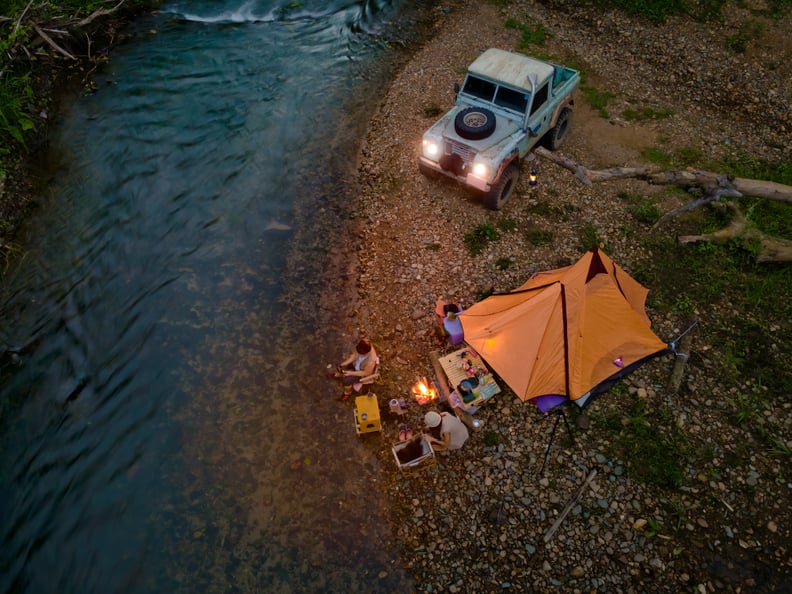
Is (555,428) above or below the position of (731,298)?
below

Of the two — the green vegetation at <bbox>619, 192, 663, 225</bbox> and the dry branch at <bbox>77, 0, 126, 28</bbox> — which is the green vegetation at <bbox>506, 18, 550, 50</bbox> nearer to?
the green vegetation at <bbox>619, 192, 663, 225</bbox>

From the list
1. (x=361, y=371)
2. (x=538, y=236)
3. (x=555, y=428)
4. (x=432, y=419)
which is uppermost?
(x=538, y=236)

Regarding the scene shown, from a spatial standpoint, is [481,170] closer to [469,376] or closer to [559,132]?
[559,132]

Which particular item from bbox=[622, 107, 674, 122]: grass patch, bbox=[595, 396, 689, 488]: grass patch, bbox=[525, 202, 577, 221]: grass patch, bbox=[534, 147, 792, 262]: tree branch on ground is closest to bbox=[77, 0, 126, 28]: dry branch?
bbox=[534, 147, 792, 262]: tree branch on ground

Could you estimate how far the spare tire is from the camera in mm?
11656

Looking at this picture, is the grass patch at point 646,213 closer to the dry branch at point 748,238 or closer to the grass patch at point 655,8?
the dry branch at point 748,238

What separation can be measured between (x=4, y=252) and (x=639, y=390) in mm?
15516

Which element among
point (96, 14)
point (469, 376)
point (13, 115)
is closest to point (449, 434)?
point (469, 376)

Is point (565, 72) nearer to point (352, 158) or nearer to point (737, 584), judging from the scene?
point (352, 158)

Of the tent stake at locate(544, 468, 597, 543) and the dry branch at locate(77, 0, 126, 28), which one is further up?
the dry branch at locate(77, 0, 126, 28)

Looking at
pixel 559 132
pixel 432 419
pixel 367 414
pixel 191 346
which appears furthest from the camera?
pixel 559 132

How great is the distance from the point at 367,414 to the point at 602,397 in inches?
183

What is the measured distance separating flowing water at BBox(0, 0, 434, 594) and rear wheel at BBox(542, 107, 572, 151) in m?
5.99

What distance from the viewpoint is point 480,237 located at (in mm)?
12289
